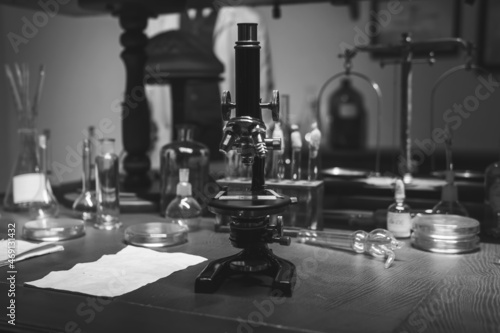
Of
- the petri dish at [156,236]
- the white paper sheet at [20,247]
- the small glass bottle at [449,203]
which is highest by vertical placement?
the small glass bottle at [449,203]

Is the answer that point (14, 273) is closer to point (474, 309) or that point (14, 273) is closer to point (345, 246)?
point (345, 246)

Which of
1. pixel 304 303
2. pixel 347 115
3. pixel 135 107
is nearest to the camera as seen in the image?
pixel 304 303

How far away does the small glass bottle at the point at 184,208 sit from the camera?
1506mm

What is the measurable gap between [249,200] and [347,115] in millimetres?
2373

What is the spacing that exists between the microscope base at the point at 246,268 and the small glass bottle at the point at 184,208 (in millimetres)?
446

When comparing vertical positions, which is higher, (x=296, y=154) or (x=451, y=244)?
(x=296, y=154)

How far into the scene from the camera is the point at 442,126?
10.3 feet

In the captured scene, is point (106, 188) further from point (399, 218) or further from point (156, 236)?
point (399, 218)

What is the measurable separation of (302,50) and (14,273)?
2.50 meters

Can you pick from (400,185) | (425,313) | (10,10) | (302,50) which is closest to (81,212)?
(400,185)

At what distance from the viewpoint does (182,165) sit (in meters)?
1.65

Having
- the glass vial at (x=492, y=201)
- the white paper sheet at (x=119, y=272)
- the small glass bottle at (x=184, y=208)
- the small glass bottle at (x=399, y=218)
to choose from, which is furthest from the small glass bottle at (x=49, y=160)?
the glass vial at (x=492, y=201)

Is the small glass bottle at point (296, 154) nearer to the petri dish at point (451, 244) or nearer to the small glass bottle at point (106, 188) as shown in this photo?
the petri dish at point (451, 244)

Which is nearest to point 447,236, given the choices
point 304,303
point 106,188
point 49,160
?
point 304,303
